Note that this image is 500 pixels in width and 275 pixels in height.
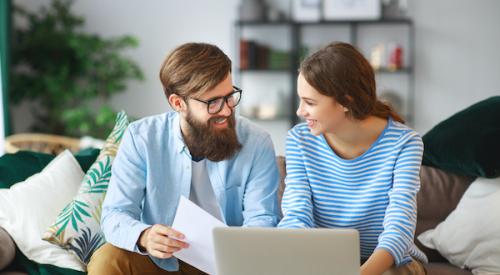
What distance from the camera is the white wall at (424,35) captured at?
673 cm

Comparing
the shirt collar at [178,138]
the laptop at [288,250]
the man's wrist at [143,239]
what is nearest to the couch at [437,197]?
the shirt collar at [178,138]

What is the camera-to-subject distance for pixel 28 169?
2.92m

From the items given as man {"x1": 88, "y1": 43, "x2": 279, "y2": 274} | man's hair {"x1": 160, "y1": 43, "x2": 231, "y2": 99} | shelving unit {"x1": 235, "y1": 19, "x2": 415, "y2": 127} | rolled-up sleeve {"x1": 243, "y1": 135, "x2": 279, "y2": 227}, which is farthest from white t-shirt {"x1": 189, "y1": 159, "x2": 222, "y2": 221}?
shelving unit {"x1": 235, "y1": 19, "x2": 415, "y2": 127}

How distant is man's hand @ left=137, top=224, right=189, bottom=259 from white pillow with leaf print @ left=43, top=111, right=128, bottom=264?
1.60 feet

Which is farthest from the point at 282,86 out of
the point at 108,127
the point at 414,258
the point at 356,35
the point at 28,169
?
the point at 414,258

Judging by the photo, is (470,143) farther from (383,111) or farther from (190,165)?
(190,165)

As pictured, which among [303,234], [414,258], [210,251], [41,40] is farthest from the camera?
[41,40]

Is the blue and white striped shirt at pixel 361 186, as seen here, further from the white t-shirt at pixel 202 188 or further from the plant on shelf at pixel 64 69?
the plant on shelf at pixel 64 69

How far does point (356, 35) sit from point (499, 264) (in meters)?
4.43

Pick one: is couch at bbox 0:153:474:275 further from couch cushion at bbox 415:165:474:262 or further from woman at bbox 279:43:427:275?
woman at bbox 279:43:427:275

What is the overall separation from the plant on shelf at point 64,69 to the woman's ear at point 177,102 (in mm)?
3768

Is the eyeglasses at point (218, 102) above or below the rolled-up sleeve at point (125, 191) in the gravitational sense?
above

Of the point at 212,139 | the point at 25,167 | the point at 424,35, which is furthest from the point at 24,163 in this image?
the point at 424,35

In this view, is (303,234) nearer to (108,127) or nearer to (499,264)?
(499,264)
